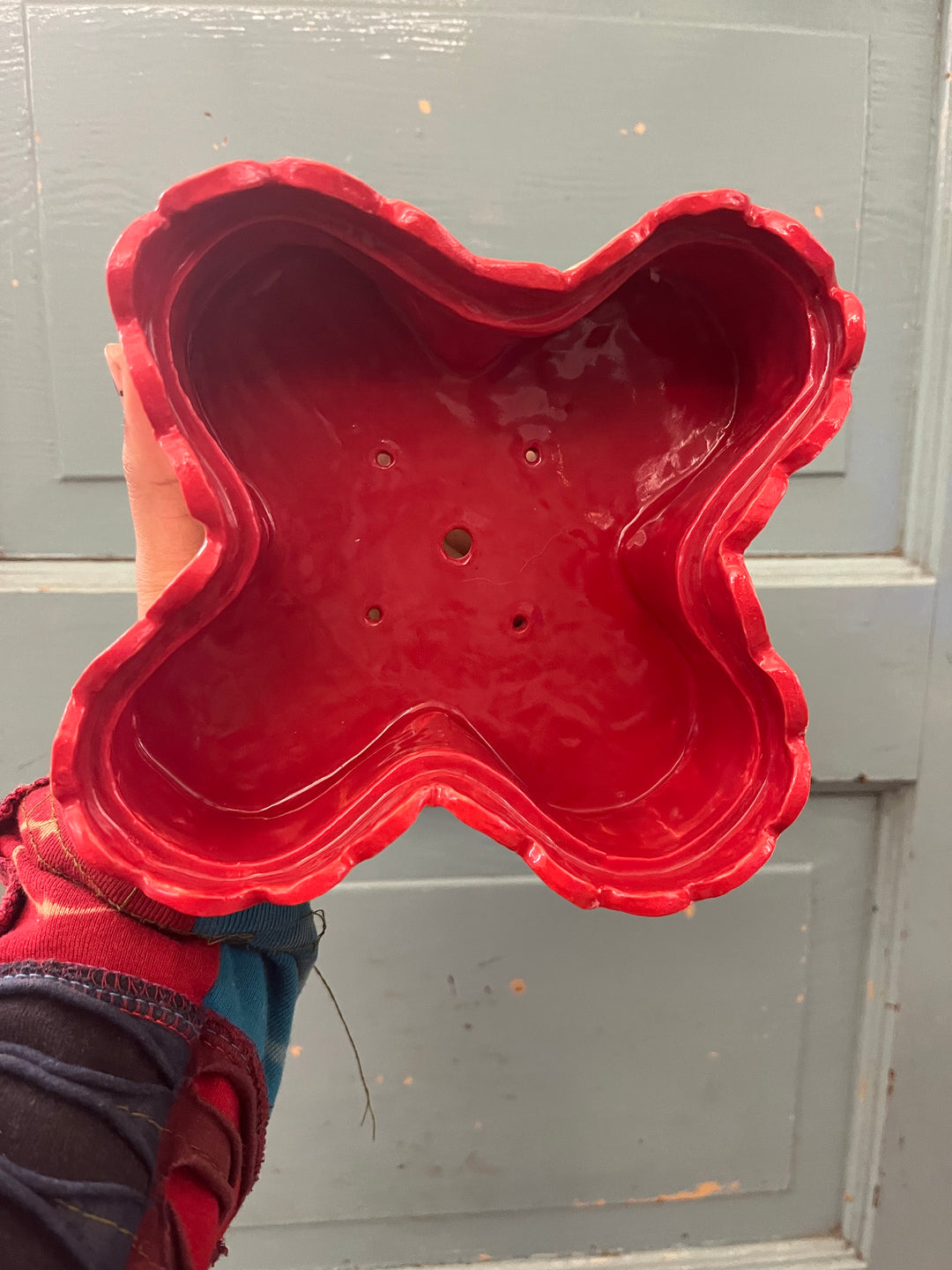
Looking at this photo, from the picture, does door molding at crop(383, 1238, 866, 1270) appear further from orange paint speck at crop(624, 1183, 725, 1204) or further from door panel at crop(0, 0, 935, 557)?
door panel at crop(0, 0, 935, 557)

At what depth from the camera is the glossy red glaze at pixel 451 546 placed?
0.33 m

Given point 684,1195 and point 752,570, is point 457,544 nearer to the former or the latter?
point 752,570

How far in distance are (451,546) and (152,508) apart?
0.18 m

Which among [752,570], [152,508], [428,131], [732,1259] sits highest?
[428,131]

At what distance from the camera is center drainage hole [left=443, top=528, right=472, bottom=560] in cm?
45

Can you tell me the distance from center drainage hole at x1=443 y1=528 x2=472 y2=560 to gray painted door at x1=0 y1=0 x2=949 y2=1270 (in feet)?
0.86

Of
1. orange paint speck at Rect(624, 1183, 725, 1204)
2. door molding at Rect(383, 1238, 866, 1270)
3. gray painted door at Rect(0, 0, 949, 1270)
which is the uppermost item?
gray painted door at Rect(0, 0, 949, 1270)

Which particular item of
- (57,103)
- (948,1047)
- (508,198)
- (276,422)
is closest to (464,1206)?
(948,1047)

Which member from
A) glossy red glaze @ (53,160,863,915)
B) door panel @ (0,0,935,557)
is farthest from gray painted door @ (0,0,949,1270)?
glossy red glaze @ (53,160,863,915)

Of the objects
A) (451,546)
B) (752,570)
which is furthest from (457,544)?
(752,570)

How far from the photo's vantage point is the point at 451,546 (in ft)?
1.49

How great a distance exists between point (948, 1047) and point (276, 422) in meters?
0.84

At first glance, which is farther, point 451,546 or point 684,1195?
point 684,1195

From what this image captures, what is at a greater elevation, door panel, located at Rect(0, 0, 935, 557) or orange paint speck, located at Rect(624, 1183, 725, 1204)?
door panel, located at Rect(0, 0, 935, 557)
